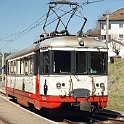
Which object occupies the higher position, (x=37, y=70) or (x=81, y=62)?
(x=81, y=62)

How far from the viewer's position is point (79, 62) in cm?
1593

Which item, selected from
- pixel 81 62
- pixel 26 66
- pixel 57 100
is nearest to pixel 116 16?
pixel 26 66

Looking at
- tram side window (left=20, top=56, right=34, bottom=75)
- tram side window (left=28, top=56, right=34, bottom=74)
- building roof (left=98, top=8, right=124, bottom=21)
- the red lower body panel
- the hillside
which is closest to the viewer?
the red lower body panel

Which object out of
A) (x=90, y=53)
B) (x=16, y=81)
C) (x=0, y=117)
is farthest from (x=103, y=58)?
(x=16, y=81)

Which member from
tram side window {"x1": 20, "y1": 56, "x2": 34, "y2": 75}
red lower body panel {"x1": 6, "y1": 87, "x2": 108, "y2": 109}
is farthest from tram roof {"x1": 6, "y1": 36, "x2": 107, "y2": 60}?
red lower body panel {"x1": 6, "y1": 87, "x2": 108, "y2": 109}

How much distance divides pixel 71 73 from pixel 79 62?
595 millimetres

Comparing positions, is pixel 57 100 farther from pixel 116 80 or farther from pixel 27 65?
pixel 116 80

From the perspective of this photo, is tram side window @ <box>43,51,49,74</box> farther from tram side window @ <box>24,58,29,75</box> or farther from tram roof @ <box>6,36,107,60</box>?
tram side window @ <box>24,58,29,75</box>

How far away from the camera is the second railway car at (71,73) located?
50.6ft

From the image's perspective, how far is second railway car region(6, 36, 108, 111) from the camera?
15.4 meters

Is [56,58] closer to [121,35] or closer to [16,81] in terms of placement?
[16,81]

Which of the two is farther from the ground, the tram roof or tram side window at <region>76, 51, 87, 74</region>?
the tram roof

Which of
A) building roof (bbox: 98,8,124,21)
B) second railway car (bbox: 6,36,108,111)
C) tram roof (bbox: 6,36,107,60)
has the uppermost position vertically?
building roof (bbox: 98,8,124,21)

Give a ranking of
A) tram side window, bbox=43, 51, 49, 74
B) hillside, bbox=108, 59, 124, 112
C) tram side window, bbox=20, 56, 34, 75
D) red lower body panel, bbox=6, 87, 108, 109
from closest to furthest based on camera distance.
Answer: red lower body panel, bbox=6, 87, 108, 109, tram side window, bbox=43, 51, 49, 74, tram side window, bbox=20, 56, 34, 75, hillside, bbox=108, 59, 124, 112
